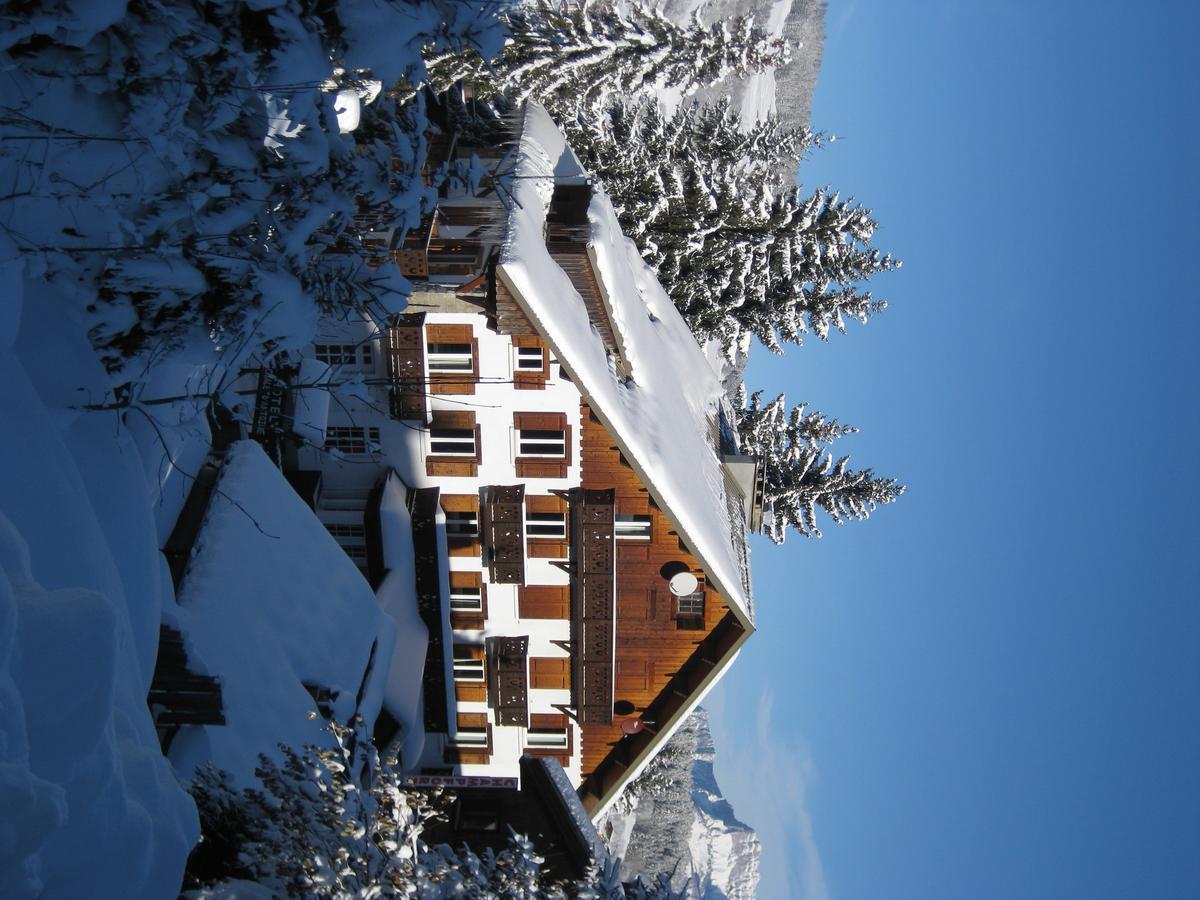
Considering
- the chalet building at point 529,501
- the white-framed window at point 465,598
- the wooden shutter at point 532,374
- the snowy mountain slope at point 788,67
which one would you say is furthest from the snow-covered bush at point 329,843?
the snowy mountain slope at point 788,67

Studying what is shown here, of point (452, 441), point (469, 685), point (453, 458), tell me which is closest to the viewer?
point (452, 441)

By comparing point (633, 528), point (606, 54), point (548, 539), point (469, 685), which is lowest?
point (469, 685)

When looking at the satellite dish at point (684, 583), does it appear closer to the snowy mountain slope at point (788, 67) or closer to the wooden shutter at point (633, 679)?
the wooden shutter at point (633, 679)

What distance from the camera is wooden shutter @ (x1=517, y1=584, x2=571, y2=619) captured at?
73.5 ft

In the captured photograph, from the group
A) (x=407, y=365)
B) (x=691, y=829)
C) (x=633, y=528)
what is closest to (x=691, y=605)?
(x=633, y=528)

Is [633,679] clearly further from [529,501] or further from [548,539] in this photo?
[529,501]

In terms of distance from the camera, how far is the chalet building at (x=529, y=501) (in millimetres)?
19562

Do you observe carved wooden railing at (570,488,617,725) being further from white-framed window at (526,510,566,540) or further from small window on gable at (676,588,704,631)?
small window on gable at (676,588,704,631)

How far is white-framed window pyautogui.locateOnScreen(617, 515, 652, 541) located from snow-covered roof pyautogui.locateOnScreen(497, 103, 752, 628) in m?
0.91

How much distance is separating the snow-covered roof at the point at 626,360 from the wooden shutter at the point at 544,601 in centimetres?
354

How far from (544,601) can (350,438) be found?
5.99 metres

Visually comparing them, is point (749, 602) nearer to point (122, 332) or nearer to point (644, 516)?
point (644, 516)

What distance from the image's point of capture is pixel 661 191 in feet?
105

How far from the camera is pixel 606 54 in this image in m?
32.6
